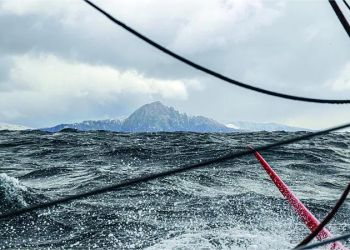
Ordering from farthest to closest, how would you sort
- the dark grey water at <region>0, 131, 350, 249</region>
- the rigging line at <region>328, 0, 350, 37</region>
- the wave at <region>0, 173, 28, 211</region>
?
the wave at <region>0, 173, 28, 211</region>
the dark grey water at <region>0, 131, 350, 249</region>
the rigging line at <region>328, 0, 350, 37</region>

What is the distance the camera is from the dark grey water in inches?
242

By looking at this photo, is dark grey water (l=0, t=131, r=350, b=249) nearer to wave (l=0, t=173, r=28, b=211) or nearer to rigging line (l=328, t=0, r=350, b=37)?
wave (l=0, t=173, r=28, b=211)

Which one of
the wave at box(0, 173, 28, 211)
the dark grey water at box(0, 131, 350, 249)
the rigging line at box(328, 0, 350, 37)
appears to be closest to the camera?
the rigging line at box(328, 0, 350, 37)

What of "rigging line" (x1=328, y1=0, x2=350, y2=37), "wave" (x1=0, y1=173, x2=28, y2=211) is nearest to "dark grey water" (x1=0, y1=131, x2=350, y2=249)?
"wave" (x1=0, y1=173, x2=28, y2=211)

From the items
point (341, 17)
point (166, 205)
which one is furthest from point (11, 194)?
point (341, 17)

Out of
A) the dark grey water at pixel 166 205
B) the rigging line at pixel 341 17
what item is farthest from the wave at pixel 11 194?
the rigging line at pixel 341 17

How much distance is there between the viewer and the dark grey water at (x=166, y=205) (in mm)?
6148

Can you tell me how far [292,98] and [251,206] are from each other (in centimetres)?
561

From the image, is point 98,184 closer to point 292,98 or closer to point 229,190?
point 229,190

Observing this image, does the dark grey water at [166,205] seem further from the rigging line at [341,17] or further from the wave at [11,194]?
the rigging line at [341,17]

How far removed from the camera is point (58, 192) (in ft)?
31.9

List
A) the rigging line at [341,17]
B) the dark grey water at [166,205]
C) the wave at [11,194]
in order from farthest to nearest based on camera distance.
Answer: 1. the wave at [11,194]
2. the dark grey water at [166,205]
3. the rigging line at [341,17]

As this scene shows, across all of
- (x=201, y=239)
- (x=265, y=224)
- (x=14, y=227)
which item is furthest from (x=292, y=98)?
(x=14, y=227)

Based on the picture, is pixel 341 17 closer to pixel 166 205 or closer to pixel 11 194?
pixel 166 205
